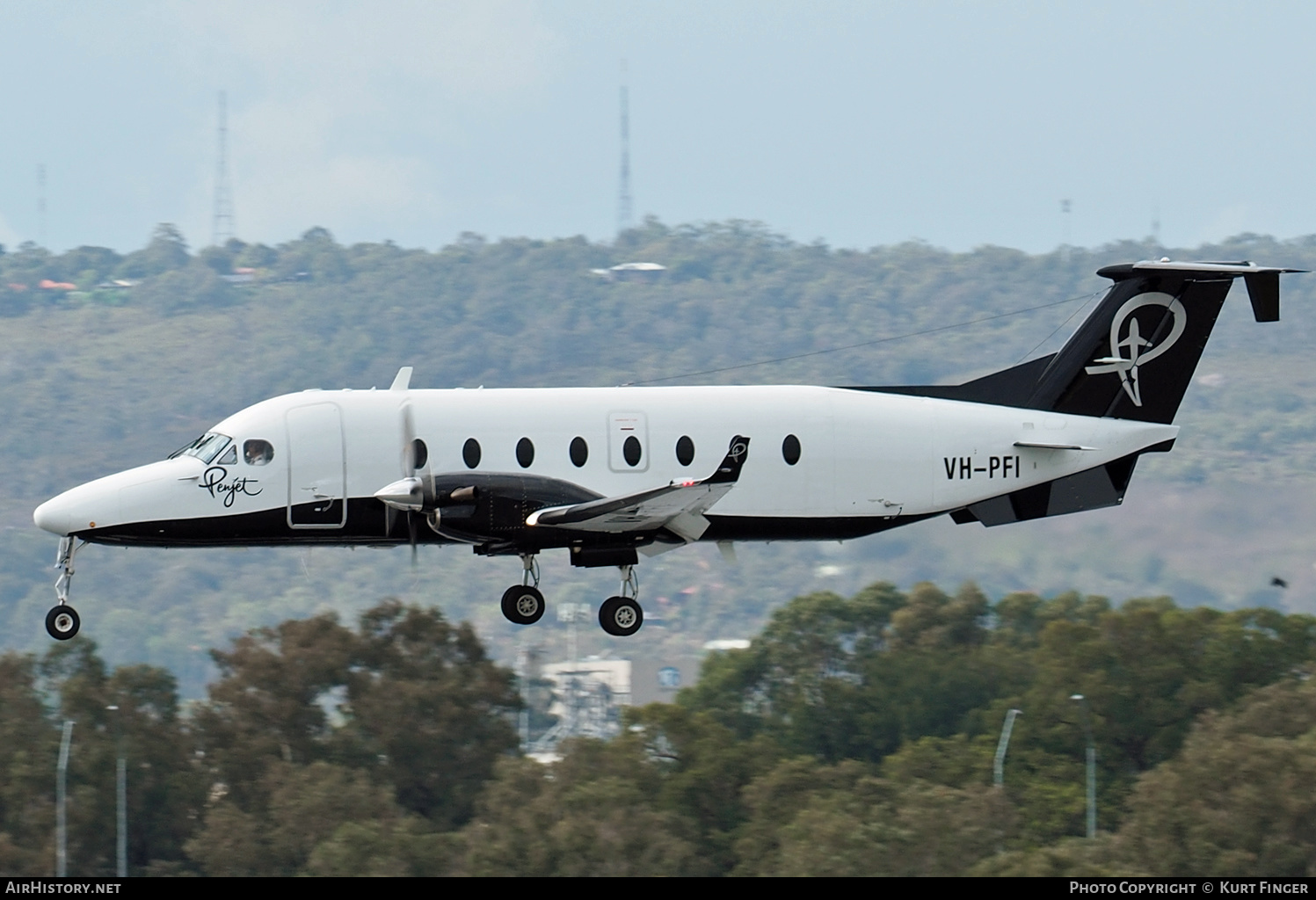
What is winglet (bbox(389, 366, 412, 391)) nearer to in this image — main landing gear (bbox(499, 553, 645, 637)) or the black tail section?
main landing gear (bbox(499, 553, 645, 637))

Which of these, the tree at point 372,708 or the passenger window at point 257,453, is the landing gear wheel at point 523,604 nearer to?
the passenger window at point 257,453

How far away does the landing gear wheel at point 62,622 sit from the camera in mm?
26375

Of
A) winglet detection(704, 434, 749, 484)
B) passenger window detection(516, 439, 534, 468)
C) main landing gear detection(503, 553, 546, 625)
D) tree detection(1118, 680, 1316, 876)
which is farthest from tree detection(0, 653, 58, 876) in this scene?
tree detection(1118, 680, 1316, 876)

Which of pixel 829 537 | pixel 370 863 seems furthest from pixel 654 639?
pixel 829 537

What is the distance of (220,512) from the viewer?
26.4 metres

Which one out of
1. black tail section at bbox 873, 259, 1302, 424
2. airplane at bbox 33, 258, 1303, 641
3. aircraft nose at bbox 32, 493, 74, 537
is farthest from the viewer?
black tail section at bbox 873, 259, 1302, 424

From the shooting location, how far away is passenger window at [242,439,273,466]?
86.5 feet

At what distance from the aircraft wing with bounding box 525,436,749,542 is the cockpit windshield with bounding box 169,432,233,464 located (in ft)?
15.4

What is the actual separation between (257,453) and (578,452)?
15.3 ft

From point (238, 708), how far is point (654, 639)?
67816mm

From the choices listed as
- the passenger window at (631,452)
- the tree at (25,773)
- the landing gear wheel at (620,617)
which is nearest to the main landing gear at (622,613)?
the landing gear wheel at (620,617)

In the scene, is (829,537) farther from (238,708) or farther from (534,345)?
(534,345)

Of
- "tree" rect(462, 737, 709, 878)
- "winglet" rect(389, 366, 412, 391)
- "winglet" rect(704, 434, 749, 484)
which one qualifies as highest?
"winglet" rect(389, 366, 412, 391)

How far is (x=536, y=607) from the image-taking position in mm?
26906
